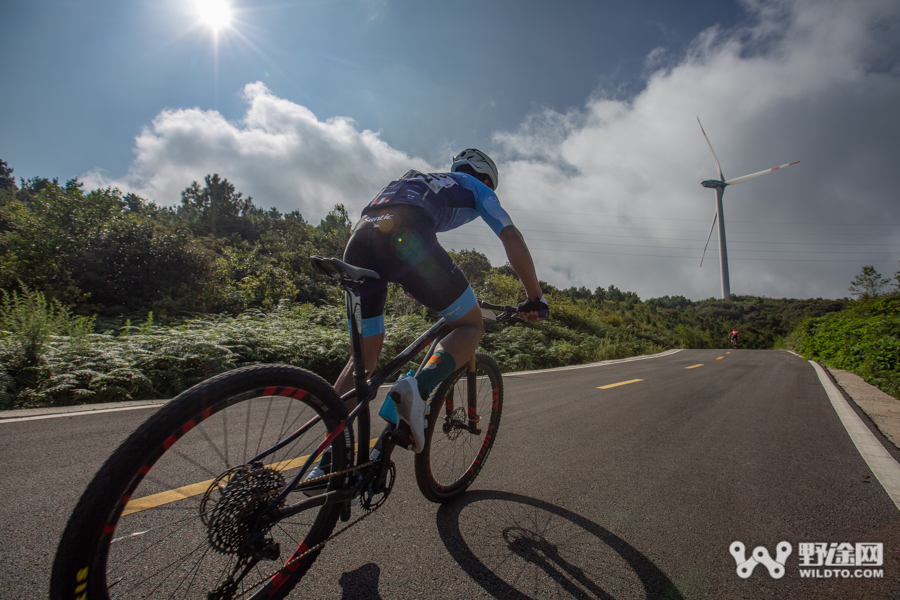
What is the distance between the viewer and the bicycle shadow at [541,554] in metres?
1.47

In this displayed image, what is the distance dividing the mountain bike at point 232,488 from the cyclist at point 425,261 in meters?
0.17

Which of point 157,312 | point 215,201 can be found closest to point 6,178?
point 215,201

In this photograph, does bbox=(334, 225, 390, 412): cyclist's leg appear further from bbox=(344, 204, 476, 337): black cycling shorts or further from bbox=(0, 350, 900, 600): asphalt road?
bbox=(0, 350, 900, 600): asphalt road

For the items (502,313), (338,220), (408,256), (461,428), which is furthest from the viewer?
(338,220)

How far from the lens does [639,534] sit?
1859 mm

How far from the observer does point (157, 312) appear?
1132cm

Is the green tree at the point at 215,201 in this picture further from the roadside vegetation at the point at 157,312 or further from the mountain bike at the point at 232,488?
the mountain bike at the point at 232,488

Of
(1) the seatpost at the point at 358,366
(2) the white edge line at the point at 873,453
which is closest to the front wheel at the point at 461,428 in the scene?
(1) the seatpost at the point at 358,366

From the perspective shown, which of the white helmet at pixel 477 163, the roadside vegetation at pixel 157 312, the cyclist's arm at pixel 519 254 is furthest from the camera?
the roadside vegetation at pixel 157 312

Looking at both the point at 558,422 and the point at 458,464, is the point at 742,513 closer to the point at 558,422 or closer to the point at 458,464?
the point at 458,464

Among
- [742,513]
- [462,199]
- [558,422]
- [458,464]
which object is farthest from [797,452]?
[462,199]

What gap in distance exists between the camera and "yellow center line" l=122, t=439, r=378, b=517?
136 cm

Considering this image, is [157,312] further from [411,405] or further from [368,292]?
[411,405]

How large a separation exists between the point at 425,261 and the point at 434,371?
52 centimetres
